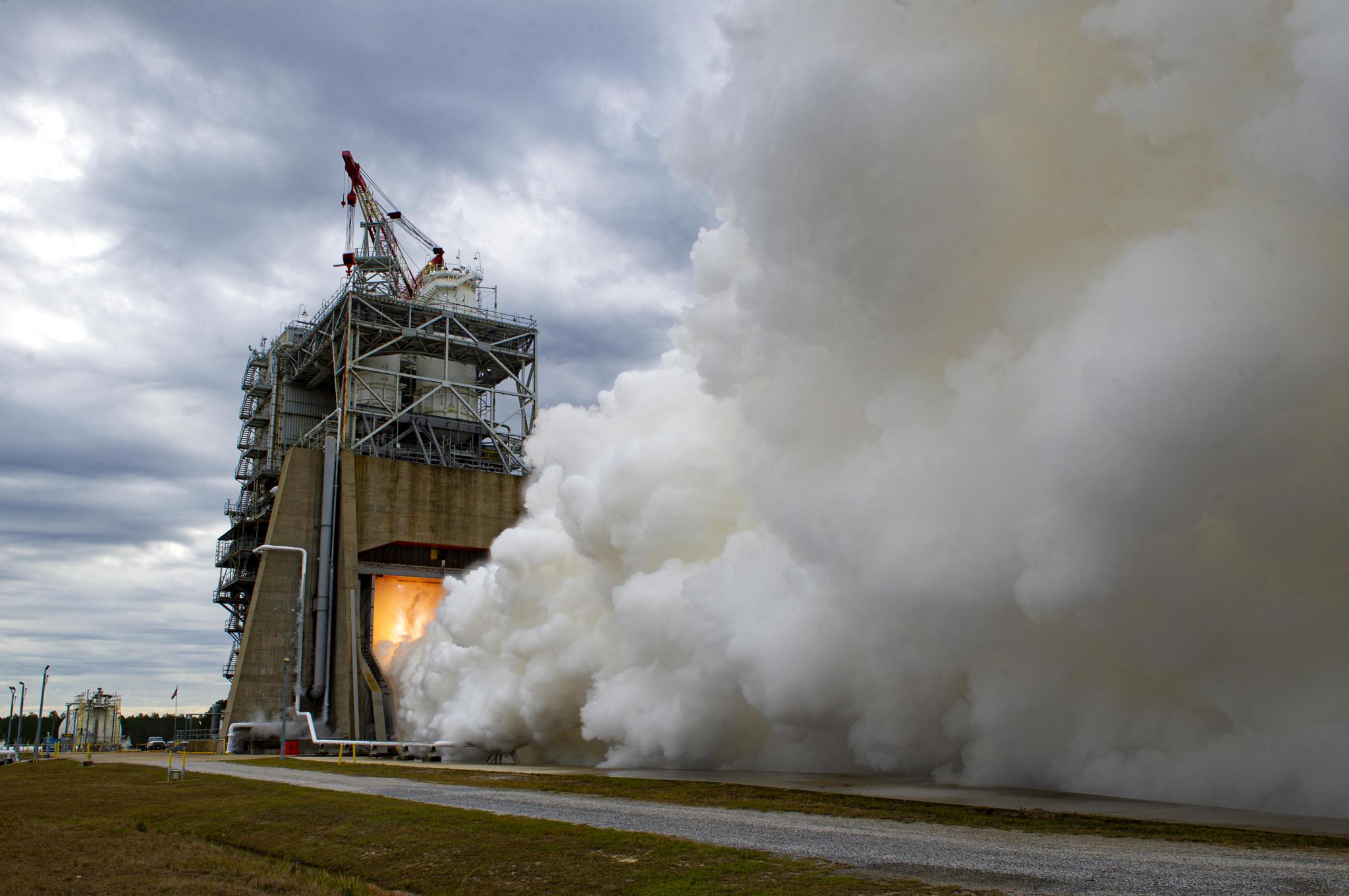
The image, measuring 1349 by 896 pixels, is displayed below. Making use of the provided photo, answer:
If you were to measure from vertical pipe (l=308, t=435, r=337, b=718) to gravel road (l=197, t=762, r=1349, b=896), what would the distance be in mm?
32240

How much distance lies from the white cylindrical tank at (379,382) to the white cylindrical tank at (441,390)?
149 cm

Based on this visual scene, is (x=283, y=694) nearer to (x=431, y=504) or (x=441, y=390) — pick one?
(x=431, y=504)

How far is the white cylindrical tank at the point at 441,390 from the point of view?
58312 mm

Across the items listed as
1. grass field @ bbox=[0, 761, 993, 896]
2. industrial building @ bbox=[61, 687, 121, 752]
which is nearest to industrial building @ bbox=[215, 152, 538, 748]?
industrial building @ bbox=[61, 687, 121, 752]

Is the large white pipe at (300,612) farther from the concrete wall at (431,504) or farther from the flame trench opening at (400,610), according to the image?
the flame trench opening at (400,610)

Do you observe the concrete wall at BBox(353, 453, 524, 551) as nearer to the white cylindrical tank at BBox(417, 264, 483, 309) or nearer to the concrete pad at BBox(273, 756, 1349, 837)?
the white cylindrical tank at BBox(417, 264, 483, 309)

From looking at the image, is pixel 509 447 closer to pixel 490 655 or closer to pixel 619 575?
pixel 490 655

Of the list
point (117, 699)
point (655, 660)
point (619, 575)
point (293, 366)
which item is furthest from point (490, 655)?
point (117, 699)

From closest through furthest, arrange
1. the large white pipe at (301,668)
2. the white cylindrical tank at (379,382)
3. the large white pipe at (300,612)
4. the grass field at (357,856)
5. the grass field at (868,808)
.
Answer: the grass field at (357,856) → the grass field at (868,808) → the large white pipe at (301,668) → the large white pipe at (300,612) → the white cylindrical tank at (379,382)

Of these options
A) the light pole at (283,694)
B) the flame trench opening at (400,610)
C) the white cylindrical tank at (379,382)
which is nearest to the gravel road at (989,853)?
the light pole at (283,694)

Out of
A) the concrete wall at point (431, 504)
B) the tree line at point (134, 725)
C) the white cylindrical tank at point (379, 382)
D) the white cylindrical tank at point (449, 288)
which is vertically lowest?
the tree line at point (134, 725)

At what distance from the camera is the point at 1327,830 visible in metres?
14.7

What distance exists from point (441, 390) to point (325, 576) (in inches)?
517

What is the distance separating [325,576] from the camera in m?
49.6
